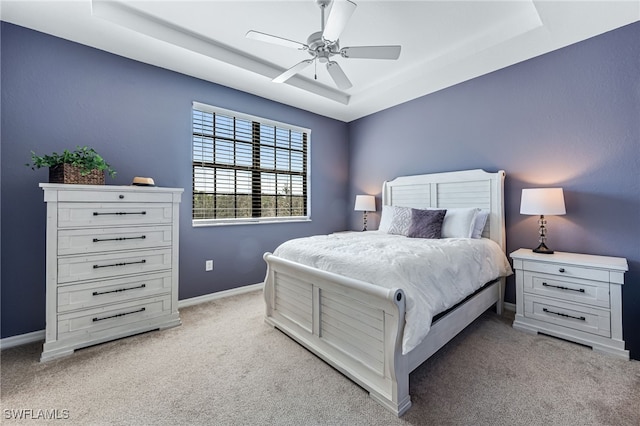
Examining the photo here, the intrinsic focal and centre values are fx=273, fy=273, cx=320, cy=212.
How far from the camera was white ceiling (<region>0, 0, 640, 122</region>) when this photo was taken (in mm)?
2170

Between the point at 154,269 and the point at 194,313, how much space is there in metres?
0.71

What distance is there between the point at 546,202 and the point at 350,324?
6.80 feet

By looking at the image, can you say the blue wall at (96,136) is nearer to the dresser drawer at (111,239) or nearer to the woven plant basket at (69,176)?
Answer: the woven plant basket at (69,176)

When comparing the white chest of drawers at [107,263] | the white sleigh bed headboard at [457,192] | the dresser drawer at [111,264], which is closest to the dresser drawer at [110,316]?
the white chest of drawers at [107,263]

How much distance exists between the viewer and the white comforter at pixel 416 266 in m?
1.54

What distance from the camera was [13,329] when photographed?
87.6 inches

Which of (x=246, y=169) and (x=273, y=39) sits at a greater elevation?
(x=273, y=39)

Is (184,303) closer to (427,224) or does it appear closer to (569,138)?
(427,224)

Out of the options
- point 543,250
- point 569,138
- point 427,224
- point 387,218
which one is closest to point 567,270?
point 543,250

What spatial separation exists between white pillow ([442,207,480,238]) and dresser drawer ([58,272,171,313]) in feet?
9.19

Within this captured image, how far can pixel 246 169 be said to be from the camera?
3.63 m

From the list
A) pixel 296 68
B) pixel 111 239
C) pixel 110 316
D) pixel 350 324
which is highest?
pixel 296 68

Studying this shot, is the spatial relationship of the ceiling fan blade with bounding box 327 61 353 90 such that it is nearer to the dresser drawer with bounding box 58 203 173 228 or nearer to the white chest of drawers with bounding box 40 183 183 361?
the white chest of drawers with bounding box 40 183 183 361

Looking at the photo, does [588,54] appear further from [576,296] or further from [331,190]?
[331,190]
